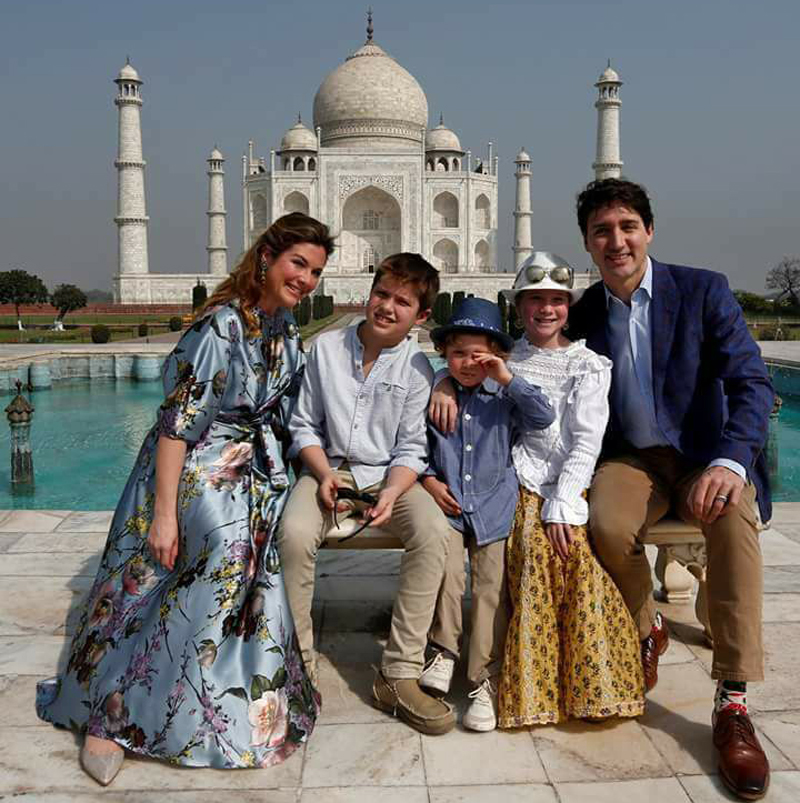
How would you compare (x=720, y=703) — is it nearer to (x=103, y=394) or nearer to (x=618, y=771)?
(x=618, y=771)

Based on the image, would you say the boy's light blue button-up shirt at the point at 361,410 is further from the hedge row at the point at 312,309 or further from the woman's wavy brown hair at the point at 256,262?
the hedge row at the point at 312,309

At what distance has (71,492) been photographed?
566 cm

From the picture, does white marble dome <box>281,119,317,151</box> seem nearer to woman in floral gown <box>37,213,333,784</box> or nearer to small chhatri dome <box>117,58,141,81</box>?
small chhatri dome <box>117,58,141,81</box>

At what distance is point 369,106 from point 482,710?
33.7 meters

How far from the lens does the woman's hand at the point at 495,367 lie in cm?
214

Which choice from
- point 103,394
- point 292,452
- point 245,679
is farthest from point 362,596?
point 103,394

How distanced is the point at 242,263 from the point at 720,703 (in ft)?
5.14

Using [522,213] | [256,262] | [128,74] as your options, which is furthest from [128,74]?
[256,262]

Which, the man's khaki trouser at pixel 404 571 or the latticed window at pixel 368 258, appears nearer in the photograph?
the man's khaki trouser at pixel 404 571

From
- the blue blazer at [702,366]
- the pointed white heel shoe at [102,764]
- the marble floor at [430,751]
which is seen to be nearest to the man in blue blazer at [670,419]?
the blue blazer at [702,366]

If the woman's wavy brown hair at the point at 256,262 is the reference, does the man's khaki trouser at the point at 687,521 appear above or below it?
below

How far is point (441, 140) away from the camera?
34344 millimetres

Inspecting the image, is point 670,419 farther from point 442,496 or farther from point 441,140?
point 441,140

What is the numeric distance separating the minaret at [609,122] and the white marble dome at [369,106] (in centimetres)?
738
